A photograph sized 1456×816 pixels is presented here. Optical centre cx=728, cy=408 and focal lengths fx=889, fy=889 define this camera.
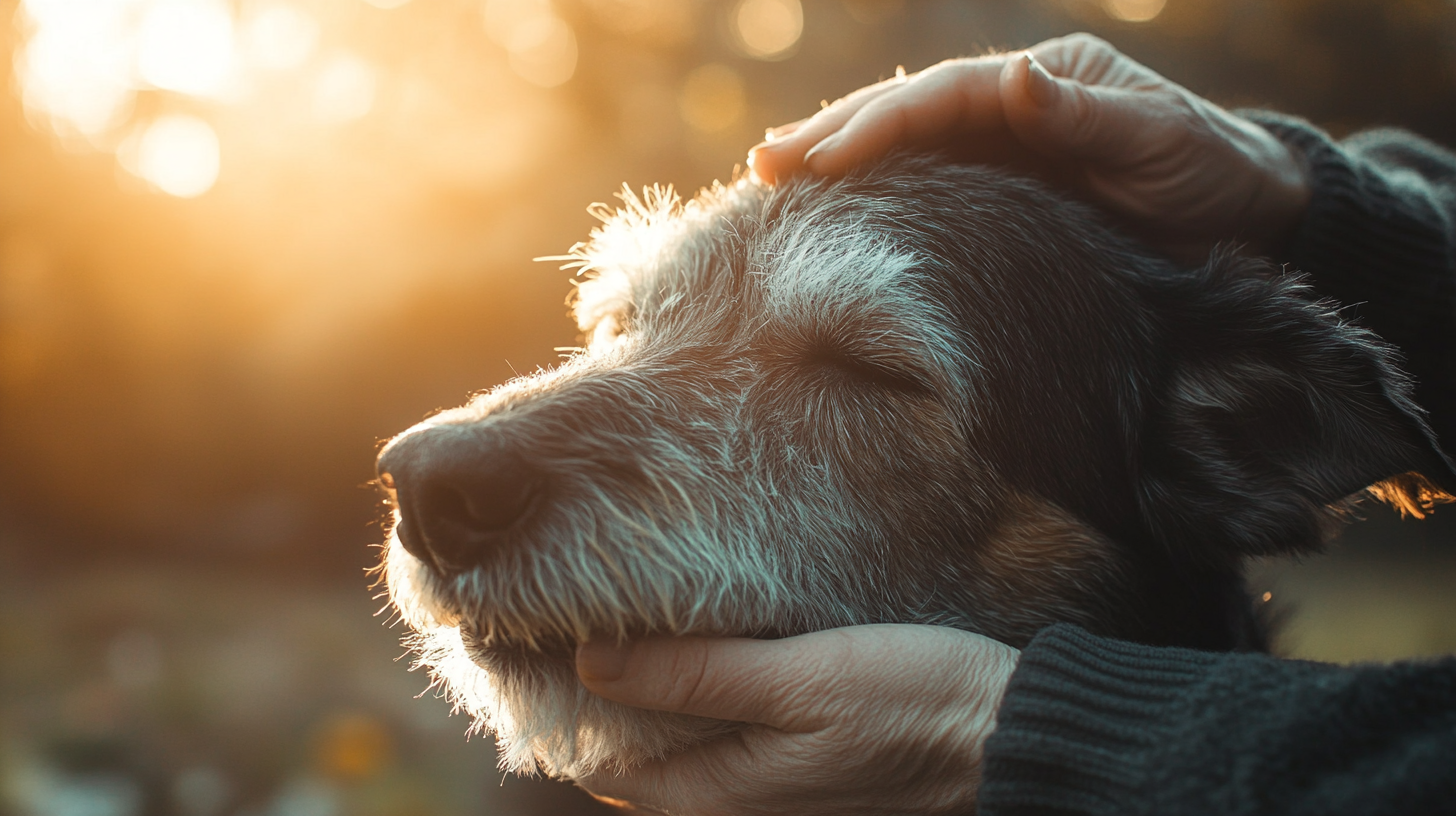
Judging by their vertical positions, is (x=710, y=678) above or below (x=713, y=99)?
below

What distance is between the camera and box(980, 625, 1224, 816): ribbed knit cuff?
1.75 metres

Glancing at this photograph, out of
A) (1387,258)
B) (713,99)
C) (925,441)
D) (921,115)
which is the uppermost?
(713,99)

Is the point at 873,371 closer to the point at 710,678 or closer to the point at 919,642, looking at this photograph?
the point at 919,642

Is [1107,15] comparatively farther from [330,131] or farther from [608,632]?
[608,632]

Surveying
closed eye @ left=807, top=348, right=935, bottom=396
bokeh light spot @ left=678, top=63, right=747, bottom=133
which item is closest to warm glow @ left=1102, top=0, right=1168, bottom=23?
bokeh light spot @ left=678, top=63, right=747, bottom=133

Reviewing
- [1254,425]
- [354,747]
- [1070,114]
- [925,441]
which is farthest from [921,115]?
[354,747]

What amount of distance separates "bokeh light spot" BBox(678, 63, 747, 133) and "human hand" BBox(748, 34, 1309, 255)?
5968 mm

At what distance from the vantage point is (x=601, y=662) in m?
2.09

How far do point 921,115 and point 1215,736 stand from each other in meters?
2.07

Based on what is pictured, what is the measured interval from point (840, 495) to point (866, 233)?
784 mm

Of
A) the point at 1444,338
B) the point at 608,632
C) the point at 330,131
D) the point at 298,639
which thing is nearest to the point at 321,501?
the point at 298,639

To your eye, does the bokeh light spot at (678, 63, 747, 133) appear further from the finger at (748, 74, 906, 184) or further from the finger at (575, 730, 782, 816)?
the finger at (575, 730, 782, 816)

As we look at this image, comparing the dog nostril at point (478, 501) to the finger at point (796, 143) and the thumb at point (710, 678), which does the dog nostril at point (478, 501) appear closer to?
the thumb at point (710, 678)

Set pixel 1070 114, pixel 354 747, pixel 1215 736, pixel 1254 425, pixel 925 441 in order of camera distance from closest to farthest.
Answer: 1. pixel 1215 736
2. pixel 925 441
3. pixel 1254 425
4. pixel 1070 114
5. pixel 354 747
